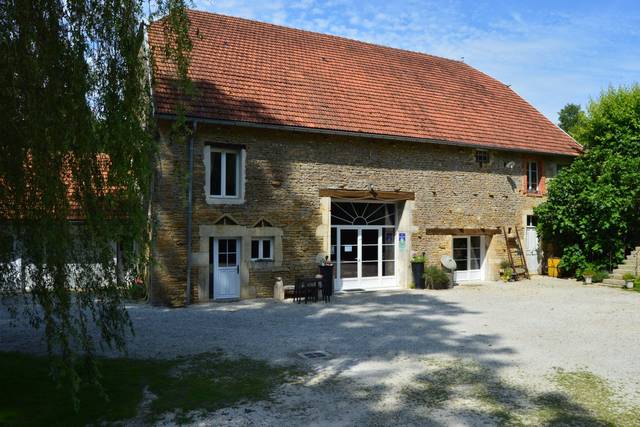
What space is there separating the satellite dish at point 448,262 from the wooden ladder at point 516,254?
2.71 meters

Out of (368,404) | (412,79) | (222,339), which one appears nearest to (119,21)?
(368,404)

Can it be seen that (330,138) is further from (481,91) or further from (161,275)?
(481,91)

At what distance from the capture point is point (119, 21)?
5.34 meters

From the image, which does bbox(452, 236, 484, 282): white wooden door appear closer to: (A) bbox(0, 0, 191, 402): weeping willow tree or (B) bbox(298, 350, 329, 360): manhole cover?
(B) bbox(298, 350, 329, 360): manhole cover

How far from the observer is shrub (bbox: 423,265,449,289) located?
15.3 metres

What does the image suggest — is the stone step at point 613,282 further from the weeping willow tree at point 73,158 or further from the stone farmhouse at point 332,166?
the weeping willow tree at point 73,158

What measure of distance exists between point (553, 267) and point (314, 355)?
13.3 m

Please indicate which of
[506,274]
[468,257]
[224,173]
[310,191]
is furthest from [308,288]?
[506,274]

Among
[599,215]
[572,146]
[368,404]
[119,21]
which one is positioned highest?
[572,146]

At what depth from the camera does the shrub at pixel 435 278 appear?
50.1 ft

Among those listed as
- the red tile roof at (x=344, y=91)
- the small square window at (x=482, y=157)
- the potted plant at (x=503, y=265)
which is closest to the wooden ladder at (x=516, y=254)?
the potted plant at (x=503, y=265)

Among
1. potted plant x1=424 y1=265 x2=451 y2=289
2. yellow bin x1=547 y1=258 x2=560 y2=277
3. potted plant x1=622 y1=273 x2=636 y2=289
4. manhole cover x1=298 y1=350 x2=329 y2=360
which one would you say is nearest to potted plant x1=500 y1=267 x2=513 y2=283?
yellow bin x1=547 y1=258 x2=560 y2=277

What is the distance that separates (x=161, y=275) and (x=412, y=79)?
11113 mm

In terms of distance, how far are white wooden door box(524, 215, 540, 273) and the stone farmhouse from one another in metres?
0.06
